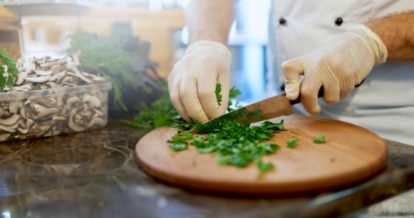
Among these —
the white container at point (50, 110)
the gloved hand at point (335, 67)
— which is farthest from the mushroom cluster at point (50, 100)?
the gloved hand at point (335, 67)

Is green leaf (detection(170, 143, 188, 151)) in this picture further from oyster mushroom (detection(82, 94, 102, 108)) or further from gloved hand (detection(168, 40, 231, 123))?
oyster mushroom (detection(82, 94, 102, 108))

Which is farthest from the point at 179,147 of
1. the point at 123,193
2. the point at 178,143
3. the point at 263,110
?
the point at 263,110

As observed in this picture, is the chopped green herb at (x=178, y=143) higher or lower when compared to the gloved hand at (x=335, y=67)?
lower

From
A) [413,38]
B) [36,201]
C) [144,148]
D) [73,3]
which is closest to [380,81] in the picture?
[413,38]

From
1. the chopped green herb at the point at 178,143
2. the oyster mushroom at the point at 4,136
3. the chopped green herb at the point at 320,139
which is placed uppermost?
the chopped green herb at the point at 320,139

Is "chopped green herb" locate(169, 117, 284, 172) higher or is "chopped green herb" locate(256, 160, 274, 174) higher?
"chopped green herb" locate(256, 160, 274, 174)

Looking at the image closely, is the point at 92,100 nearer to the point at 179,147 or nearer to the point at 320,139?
the point at 179,147

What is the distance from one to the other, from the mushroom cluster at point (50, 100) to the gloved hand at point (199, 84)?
0.73 ft

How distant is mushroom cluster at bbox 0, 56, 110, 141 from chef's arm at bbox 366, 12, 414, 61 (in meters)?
0.71

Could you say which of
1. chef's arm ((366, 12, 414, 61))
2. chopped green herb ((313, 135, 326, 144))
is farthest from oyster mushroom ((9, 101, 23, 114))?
chef's arm ((366, 12, 414, 61))

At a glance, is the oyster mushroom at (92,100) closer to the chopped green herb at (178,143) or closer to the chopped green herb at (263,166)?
the chopped green herb at (178,143)

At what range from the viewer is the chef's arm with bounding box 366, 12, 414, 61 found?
88 cm

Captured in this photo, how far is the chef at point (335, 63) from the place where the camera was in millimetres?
875

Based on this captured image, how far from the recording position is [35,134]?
948mm
